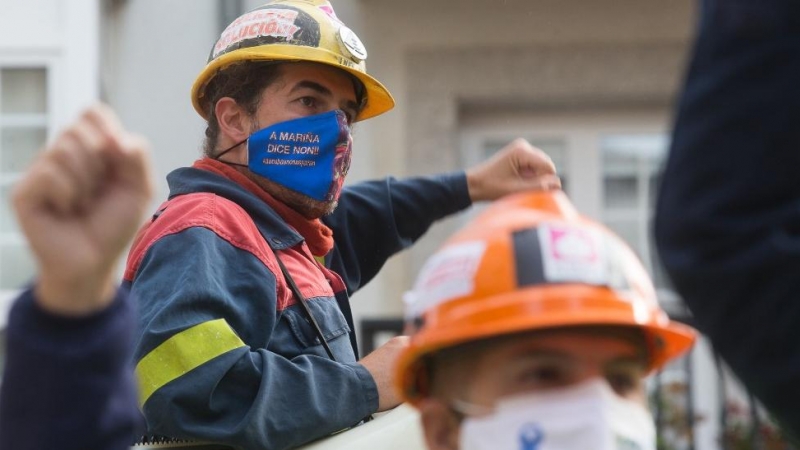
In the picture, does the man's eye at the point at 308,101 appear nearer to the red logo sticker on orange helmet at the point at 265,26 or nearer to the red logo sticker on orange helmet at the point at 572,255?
the red logo sticker on orange helmet at the point at 265,26

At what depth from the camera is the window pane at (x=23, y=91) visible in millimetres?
7688

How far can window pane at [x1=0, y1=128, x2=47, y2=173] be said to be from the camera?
303 inches

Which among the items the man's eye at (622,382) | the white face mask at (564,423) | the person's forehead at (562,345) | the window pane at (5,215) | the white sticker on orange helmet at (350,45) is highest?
the white sticker on orange helmet at (350,45)

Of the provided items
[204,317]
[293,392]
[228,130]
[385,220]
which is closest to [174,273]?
[204,317]

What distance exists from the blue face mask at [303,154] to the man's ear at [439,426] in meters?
1.60

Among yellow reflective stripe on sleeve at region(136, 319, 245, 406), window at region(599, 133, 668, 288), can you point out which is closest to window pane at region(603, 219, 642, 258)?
window at region(599, 133, 668, 288)

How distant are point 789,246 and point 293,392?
1.56 meters

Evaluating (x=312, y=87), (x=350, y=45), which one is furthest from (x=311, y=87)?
(x=350, y=45)

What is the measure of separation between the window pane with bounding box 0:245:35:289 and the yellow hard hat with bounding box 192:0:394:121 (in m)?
3.84

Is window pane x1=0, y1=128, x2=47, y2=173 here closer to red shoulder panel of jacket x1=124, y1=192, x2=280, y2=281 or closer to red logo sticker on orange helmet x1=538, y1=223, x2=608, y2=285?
red shoulder panel of jacket x1=124, y1=192, x2=280, y2=281

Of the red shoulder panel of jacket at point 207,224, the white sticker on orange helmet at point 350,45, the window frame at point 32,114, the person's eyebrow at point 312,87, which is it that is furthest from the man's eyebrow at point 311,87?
the window frame at point 32,114

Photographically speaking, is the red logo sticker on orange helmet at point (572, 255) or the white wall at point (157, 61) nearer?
the red logo sticker on orange helmet at point (572, 255)

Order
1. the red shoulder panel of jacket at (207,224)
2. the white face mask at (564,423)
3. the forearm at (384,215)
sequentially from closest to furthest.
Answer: the white face mask at (564,423) → the red shoulder panel of jacket at (207,224) → the forearm at (384,215)

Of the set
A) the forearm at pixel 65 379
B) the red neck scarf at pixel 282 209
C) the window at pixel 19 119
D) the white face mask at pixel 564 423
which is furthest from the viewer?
the window at pixel 19 119
